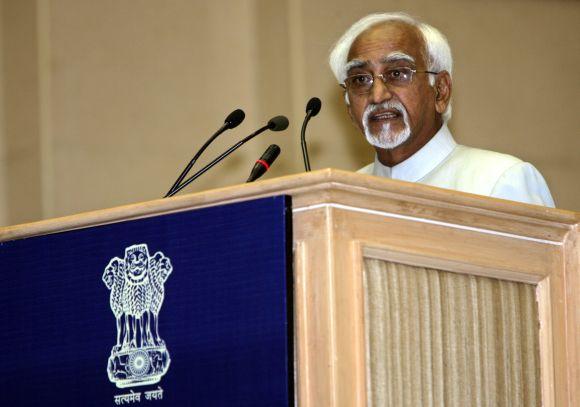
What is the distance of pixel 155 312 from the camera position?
9.03ft

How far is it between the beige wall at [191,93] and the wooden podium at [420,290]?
292 centimetres

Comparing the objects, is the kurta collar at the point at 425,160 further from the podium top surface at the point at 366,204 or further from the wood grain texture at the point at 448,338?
the wood grain texture at the point at 448,338

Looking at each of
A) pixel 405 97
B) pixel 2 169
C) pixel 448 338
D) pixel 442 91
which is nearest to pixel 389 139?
pixel 405 97

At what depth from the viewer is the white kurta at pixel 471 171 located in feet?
12.9

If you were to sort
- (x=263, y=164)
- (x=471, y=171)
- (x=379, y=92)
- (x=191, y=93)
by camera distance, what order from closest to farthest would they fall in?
(x=263, y=164) < (x=471, y=171) < (x=379, y=92) < (x=191, y=93)

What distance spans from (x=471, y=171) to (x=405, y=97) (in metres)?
0.36

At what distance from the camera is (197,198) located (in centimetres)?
274

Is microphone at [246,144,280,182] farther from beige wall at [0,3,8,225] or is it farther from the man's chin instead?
beige wall at [0,3,8,225]

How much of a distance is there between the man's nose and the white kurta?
0.24m

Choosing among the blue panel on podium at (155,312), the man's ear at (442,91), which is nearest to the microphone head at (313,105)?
the man's ear at (442,91)

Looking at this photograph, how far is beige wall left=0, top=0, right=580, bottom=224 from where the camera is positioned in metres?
5.97

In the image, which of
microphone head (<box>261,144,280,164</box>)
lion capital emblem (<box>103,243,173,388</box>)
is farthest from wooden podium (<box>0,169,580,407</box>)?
microphone head (<box>261,144,280,164</box>)

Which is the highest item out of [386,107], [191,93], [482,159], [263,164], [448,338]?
[191,93]

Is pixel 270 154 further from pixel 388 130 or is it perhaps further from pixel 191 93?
pixel 191 93
